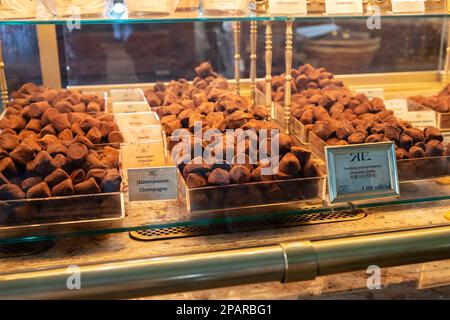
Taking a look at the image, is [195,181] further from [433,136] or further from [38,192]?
[433,136]

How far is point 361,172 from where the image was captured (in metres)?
1.02

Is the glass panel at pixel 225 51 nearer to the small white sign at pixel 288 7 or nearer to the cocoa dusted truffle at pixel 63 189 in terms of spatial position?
the small white sign at pixel 288 7

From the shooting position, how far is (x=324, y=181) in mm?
1038

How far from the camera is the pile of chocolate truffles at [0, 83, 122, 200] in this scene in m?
0.96

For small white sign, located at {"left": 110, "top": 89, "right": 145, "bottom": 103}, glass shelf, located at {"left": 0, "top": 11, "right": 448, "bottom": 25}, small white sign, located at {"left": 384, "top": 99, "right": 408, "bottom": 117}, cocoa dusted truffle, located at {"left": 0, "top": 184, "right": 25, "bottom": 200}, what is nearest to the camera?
cocoa dusted truffle, located at {"left": 0, "top": 184, "right": 25, "bottom": 200}

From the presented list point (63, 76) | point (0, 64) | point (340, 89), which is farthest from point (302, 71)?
point (0, 64)

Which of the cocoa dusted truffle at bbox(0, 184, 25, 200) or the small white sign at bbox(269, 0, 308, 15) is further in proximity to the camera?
the small white sign at bbox(269, 0, 308, 15)

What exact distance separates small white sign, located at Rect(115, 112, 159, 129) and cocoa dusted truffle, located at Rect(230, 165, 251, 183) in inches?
17.9

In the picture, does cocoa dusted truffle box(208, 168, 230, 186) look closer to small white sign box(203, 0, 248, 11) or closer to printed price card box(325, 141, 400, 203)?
printed price card box(325, 141, 400, 203)

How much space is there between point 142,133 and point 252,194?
38cm

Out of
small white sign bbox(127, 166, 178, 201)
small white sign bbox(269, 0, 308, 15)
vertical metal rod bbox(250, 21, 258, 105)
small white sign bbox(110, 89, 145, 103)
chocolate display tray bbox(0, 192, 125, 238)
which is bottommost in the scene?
chocolate display tray bbox(0, 192, 125, 238)

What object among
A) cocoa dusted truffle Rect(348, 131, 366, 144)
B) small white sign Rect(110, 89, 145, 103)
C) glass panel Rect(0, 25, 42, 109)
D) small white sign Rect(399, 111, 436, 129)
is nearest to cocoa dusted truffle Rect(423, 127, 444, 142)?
cocoa dusted truffle Rect(348, 131, 366, 144)

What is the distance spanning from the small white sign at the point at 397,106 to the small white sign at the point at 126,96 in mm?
711

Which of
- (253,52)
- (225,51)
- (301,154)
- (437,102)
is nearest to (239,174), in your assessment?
(301,154)
